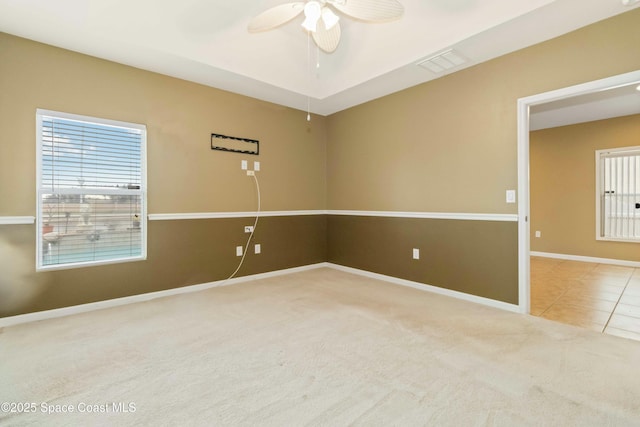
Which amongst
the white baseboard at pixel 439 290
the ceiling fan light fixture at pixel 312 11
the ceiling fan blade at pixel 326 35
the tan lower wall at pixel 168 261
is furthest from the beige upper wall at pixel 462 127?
the ceiling fan light fixture at pixel 312 11

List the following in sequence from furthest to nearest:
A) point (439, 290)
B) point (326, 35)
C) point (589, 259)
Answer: point (589, 259)
point (439, 290)
point (326, 35)

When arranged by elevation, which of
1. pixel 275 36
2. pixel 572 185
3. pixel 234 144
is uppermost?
pixel 275 36

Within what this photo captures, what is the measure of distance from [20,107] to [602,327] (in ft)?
17.2

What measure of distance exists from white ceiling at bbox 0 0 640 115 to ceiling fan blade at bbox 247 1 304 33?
60 cm

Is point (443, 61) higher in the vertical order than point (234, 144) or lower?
higher

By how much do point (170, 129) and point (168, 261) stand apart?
1471 millimetres

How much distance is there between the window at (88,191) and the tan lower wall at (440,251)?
2.73 meters

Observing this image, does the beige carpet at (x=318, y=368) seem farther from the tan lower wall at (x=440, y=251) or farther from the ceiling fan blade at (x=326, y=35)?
the ceiling fan blade at (x=326, y=35)

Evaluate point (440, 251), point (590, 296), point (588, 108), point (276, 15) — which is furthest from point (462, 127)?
point (588, 108)

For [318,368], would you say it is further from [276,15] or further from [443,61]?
[443,61]

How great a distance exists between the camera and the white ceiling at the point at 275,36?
2.32 m

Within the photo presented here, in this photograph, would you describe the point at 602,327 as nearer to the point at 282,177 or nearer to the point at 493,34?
the point at 493,34

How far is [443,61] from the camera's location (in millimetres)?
2957

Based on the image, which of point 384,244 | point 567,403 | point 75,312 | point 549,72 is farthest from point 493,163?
point 75,312
